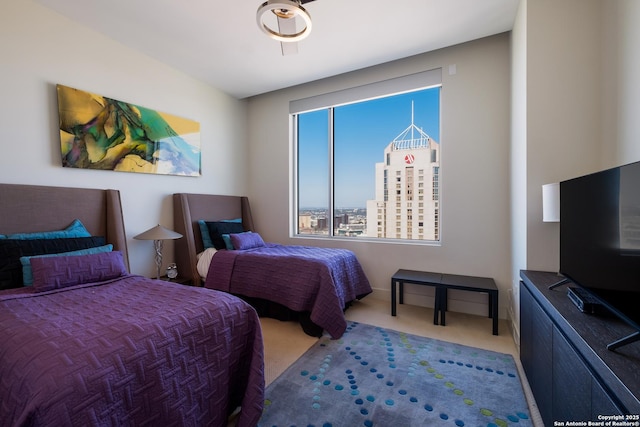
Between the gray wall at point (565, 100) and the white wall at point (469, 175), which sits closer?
the gray wall at point (565, 100)

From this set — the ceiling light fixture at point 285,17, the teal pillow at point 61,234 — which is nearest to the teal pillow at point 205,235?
the teal pillow at point 61,234

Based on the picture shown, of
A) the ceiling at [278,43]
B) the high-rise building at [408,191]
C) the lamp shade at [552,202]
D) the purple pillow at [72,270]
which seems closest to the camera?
the lamp shade at [552,202]

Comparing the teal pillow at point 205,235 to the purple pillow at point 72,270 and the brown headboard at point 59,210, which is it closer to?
the brown headboard at point 59,210

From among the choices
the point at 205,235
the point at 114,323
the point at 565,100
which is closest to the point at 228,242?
the point at 205,235

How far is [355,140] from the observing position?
379 cm

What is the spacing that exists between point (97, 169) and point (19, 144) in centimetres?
54

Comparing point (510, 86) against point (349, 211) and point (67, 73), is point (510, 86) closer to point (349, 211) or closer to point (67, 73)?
point (349, 211)

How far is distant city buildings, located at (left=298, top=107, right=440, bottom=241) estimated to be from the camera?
3.28 m

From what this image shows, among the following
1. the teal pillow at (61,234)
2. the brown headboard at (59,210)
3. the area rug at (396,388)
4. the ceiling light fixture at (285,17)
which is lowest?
the area rug at (396,388)

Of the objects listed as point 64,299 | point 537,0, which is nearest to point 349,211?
point 537,0

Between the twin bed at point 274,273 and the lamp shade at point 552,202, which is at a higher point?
the lamp shade at point 552,202

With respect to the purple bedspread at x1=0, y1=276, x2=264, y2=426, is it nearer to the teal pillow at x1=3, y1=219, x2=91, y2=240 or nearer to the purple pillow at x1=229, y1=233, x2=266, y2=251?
the teal pillow at x1=3, y1=219, x2=91, y2=240

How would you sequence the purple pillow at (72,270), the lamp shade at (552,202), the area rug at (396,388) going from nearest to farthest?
the area rug at (396,388), the lamp shade at (552,202), the purple pillow at (72,270)

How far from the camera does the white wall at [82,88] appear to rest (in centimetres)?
220
